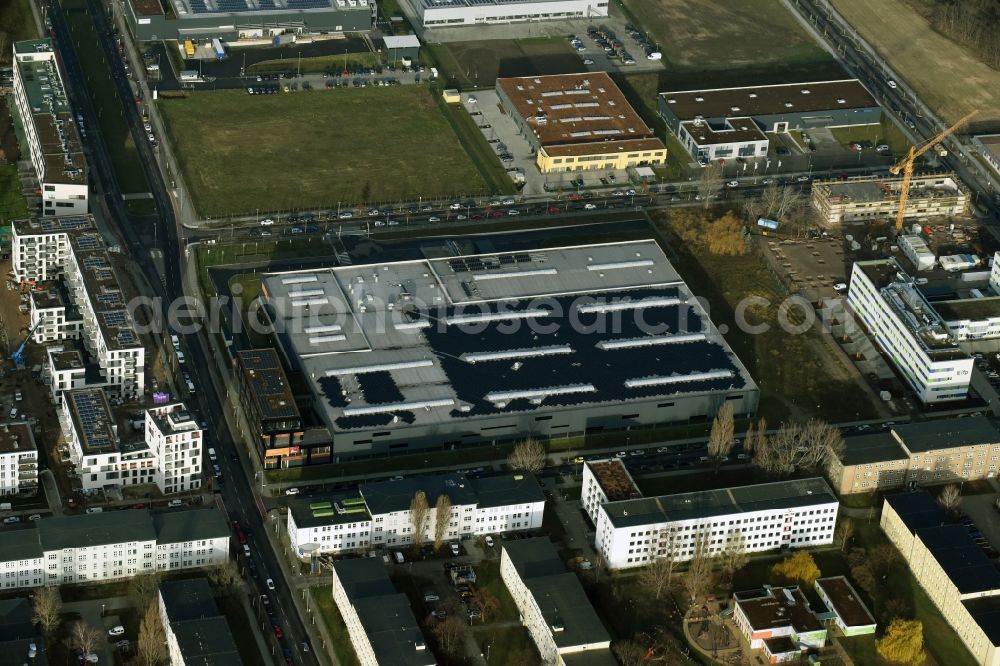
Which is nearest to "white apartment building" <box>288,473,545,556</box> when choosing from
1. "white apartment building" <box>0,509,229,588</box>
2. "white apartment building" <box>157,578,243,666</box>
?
"white apartment building" <box>0,509,229,588</box>

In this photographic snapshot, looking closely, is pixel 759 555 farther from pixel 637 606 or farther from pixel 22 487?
pixel 22 487

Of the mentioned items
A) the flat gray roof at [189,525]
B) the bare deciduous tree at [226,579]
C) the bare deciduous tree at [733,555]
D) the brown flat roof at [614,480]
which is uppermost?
the flat gray roof at [189,525]

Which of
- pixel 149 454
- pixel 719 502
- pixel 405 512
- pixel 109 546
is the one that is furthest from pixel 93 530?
pixel 719 502

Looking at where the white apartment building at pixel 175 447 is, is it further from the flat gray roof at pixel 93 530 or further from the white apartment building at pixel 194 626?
the white apartment building at pixel 194 626

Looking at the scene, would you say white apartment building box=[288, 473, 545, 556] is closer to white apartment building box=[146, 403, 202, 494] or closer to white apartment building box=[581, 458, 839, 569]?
white apartment building box=[581, 458, 839, 569]

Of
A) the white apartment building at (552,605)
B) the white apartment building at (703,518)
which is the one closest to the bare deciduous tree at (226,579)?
the white apartment building at (552,605)
